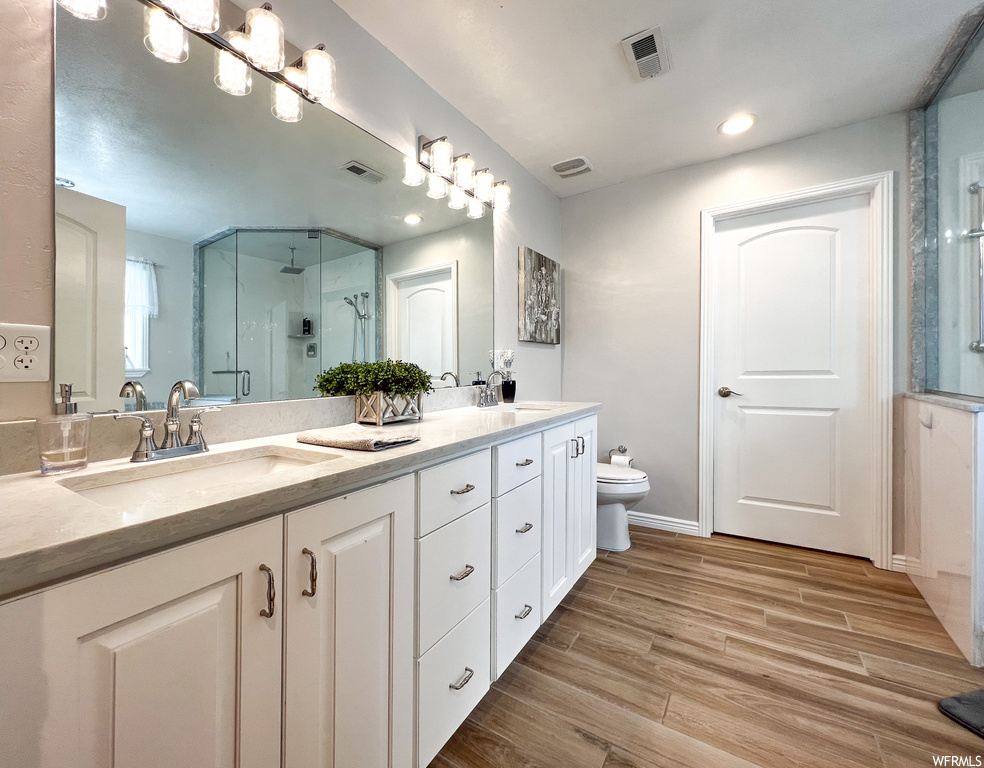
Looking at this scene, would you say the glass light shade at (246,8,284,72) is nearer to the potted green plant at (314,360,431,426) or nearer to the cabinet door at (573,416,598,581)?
the potted green plant at (314,360,431,426)

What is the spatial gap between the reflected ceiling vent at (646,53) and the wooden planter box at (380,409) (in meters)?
1.70

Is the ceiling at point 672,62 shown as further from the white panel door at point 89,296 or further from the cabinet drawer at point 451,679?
the cabinet drawer at point 451,679

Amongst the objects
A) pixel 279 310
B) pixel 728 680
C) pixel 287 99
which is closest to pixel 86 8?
pixel 287 99

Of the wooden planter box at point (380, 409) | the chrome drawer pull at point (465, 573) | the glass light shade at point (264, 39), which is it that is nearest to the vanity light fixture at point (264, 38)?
the glass light shade at point (264, 39)

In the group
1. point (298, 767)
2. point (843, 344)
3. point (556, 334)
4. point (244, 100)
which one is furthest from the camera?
point (556, 334)

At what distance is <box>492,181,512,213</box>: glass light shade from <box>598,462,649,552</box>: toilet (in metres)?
1.63

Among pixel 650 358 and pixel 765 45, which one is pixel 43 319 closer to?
pixel 765 45

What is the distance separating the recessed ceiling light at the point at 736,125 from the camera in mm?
2195

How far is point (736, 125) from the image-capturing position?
2254 millimetres

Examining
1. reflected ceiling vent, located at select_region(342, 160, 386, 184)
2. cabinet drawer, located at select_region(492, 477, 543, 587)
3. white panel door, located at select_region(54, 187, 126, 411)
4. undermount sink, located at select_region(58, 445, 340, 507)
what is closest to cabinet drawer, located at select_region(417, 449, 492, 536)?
cabinet drawer, located at select_region(492, 477, 543, 587)

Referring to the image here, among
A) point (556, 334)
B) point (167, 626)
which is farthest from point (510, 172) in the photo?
point (167, 626)

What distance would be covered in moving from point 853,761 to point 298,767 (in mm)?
1410

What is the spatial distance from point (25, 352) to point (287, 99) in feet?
3.30

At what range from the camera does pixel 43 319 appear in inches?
35.1
